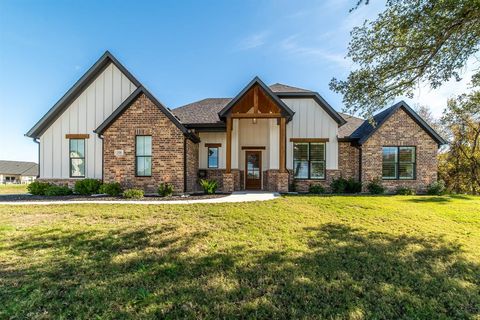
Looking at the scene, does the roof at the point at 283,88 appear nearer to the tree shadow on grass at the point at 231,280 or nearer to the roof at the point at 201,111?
the roof at the point at 201,111

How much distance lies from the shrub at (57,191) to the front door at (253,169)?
9.66 meters

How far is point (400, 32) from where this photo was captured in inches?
292

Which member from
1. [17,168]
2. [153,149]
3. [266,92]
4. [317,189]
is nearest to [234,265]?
[153,149]

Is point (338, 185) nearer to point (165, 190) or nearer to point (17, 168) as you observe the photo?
point (165, 190)

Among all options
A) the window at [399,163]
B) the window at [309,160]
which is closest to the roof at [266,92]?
the window at [309,160]

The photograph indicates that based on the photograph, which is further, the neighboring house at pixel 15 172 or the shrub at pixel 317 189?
the neighboring house at pixel 15 172

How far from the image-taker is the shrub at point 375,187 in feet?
45.6

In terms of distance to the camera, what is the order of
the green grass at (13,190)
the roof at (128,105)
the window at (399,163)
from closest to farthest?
the roof at (128,105), the window at (399,163), the green grass at (13,190)

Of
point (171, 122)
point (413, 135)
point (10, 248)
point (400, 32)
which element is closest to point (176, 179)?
point (171, 122)

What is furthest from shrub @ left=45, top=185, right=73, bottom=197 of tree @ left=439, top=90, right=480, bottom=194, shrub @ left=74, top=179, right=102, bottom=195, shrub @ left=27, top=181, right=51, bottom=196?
tree @ left=439, top=90, right=480, bottom=194

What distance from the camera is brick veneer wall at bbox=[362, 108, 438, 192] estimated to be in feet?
47.4

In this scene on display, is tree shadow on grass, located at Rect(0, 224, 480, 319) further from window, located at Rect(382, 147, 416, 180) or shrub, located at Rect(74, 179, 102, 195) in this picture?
window, located at Rect(382, 147, 416, 180)

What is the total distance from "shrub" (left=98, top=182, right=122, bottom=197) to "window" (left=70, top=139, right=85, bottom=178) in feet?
9.11

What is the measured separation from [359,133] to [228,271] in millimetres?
13766
